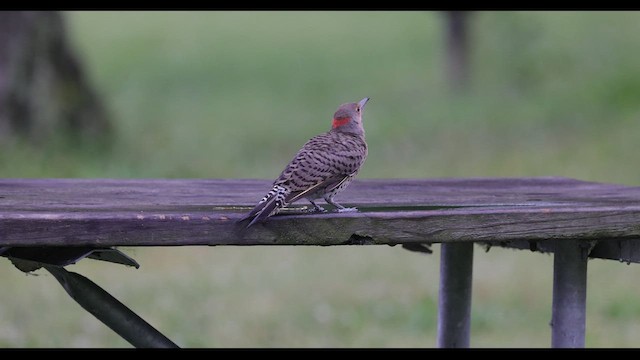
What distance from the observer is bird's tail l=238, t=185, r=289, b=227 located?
3.29m

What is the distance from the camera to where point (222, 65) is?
817 inches

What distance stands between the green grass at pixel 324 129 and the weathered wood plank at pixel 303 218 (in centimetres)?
316

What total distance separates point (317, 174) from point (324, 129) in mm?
12687

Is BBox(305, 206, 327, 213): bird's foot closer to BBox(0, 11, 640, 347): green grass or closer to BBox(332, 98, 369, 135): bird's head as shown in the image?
BBox(332, 98, 369, 135): bird's head

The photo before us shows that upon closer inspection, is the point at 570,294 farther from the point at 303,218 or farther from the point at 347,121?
the point at 303,218

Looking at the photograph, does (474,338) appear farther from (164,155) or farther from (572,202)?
(164,155)

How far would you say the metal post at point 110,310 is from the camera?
3.73 meters

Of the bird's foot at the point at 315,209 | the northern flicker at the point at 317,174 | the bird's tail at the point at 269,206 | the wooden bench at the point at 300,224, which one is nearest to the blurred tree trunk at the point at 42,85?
the wooden bench at the point at 300,224

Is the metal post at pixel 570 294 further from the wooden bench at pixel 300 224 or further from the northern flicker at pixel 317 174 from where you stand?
the northern flicker at pixel 317 174

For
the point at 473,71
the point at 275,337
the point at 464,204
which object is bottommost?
the point at 275,337

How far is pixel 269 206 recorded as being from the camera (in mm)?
3350

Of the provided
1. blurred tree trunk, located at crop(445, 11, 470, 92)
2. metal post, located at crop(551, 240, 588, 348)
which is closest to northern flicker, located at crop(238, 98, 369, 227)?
metal post, located at crop(551, 240, 588, 348)
